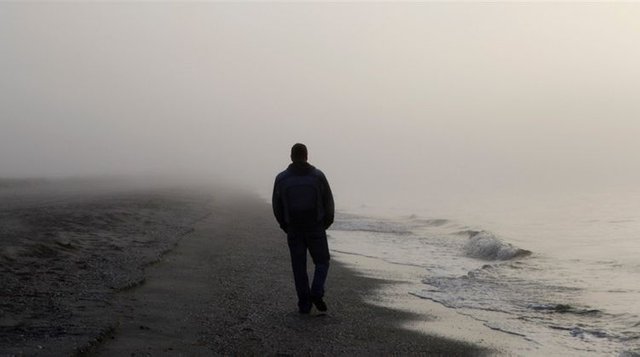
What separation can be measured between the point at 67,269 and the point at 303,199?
16.0ft

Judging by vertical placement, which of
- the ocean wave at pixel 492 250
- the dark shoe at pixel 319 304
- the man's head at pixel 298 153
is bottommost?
the ocean wave at pixel 492 250

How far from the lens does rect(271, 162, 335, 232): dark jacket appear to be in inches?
329

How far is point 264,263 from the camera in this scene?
13906 millimetres

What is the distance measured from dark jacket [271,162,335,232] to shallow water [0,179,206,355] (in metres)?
2.72

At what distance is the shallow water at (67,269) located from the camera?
6422 millimetres

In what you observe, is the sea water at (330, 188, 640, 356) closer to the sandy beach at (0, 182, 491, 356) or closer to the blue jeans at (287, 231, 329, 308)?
the sandy beach at (0, 182, 491, 356)

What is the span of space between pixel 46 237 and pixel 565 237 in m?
21.5

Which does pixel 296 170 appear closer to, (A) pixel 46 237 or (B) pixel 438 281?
(B) pixel 438 281

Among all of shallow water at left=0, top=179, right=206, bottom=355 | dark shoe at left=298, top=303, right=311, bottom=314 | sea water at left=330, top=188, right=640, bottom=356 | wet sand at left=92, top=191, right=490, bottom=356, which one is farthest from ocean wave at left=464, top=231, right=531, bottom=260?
dark shoe at left=298, top=303, right=311, bottom=314

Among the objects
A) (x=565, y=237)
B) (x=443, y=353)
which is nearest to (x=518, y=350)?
(x=443, y=353)

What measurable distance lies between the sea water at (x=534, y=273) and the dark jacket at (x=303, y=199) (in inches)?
120

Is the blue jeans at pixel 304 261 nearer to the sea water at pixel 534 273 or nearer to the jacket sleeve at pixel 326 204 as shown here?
the jacket sleeve at pixel 326 204

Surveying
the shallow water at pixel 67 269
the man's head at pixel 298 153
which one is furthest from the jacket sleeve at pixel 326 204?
the shallow water at pixel 67 269

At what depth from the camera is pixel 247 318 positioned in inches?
314
